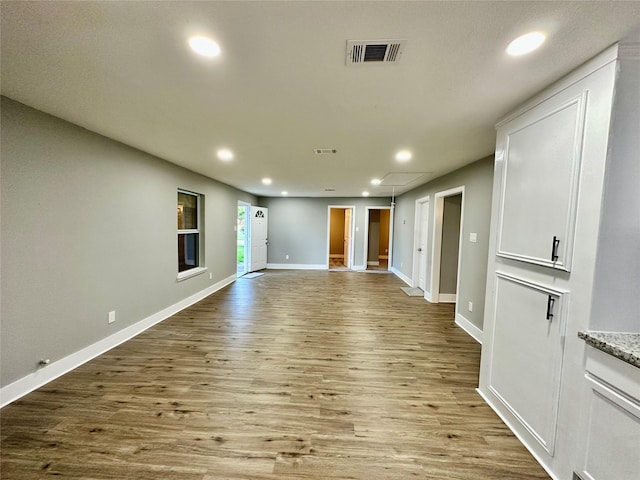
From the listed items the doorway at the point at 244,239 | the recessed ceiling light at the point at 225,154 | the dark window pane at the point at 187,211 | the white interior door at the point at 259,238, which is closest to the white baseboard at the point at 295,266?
the white interior door at the point at 259,238

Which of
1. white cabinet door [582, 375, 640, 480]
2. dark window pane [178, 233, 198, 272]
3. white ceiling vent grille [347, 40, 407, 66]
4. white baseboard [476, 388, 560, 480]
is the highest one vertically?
white ceiling vent grille [347, 40, 407, 66]

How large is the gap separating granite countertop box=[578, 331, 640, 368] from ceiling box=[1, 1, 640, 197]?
4.70 ft

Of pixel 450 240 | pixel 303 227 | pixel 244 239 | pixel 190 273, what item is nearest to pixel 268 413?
pixel 190 273

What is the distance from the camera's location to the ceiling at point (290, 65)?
1078 mm

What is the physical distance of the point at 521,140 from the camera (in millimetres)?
1795

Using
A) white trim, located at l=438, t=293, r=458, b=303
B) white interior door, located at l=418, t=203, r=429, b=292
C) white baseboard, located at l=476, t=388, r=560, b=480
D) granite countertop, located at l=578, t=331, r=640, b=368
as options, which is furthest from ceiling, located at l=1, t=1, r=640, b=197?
white trim, located at l=438, t=293, r=458, b=303

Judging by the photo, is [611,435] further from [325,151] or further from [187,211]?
[187,211]

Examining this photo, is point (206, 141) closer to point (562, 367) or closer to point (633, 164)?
point (633, 164)

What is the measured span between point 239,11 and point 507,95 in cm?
173

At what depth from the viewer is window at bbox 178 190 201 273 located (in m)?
4.41

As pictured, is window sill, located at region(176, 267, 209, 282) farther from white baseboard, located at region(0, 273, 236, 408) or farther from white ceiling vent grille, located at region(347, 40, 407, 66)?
white ceiling vent grille, located at region(347, 40, 407, 66)

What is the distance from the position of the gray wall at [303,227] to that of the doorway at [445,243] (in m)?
3.41

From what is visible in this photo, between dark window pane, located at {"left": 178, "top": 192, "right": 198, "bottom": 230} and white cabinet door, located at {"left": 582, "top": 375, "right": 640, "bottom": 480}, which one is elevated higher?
dark window pane, located at {"left": 178, "top": 192, "right": 198, "bottom": 230}

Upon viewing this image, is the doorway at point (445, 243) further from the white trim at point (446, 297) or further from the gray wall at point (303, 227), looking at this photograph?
the gray wall at point (303, 227)
